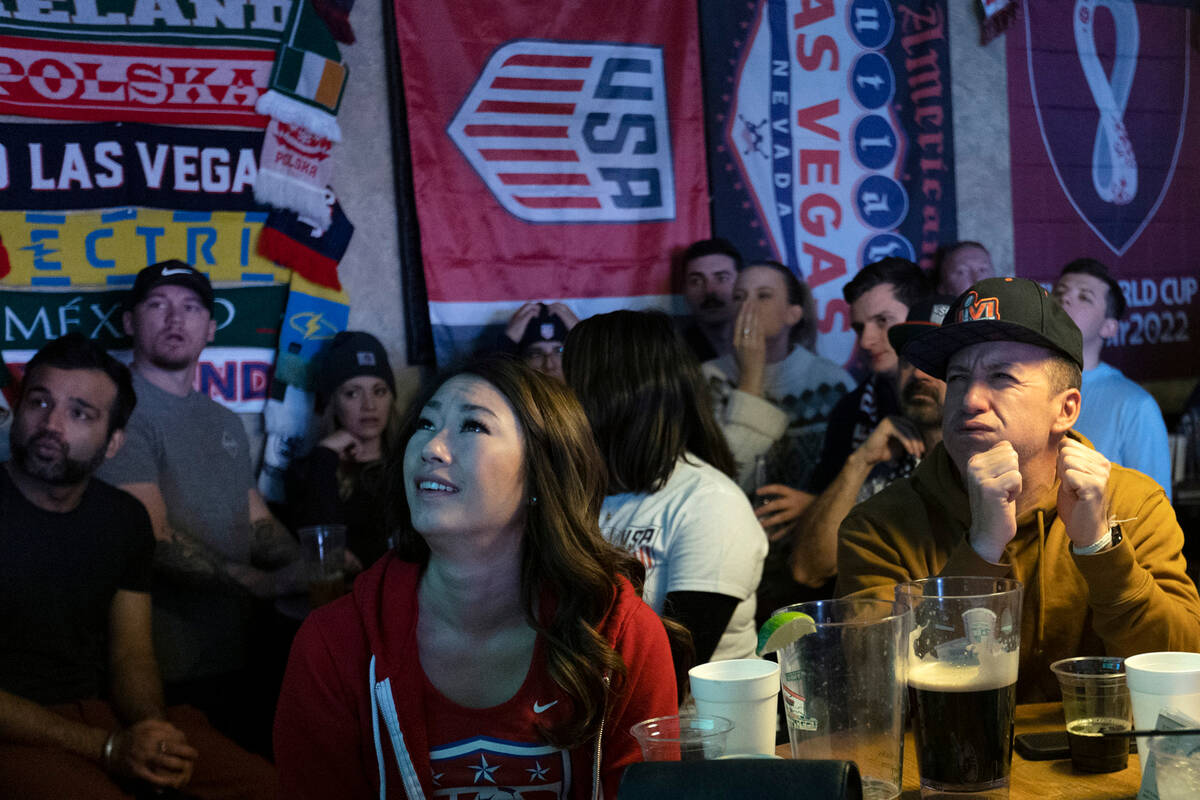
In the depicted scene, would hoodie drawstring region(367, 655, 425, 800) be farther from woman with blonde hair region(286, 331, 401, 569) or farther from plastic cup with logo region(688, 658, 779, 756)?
woman with blonde hair region(286, 331, 401, 569)

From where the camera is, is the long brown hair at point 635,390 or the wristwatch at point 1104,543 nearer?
the wristwatch at point 1104,543

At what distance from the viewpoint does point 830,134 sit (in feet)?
14.5

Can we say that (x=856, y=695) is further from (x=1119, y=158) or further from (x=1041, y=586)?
(x=1119, y=158)

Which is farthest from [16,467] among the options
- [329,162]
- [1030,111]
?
[1030,111]

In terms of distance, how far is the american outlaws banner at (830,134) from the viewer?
4.21m

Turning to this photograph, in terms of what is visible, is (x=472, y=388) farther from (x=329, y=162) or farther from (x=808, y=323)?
(x=808, y=323)

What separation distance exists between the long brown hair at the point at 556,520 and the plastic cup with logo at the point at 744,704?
0.48 m

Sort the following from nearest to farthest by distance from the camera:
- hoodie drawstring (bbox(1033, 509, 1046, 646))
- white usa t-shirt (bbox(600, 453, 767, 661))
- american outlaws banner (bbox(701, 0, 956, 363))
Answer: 1. hoodie drawstring (bbox(1033, 509, 1046, 646))
2. white usa t-shirt (bbox(600, 453, 767, 661))
3. american outlaws banner (bbox(701, 0, 956, 363))

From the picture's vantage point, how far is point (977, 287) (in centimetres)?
179

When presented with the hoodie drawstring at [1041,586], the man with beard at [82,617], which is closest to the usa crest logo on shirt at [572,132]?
the man with beard at [82,617]

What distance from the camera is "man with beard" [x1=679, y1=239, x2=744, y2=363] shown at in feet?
13.1

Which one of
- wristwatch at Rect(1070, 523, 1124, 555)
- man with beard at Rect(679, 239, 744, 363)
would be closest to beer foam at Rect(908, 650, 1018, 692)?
wristwatch at Rect(1070, 523, 1124, 555)

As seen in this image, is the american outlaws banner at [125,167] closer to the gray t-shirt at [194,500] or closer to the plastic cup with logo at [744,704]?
the gray t-shirt at [194,500]

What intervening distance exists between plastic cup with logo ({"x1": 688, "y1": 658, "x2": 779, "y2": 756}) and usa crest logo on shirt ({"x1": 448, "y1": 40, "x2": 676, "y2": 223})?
2.97 metres
